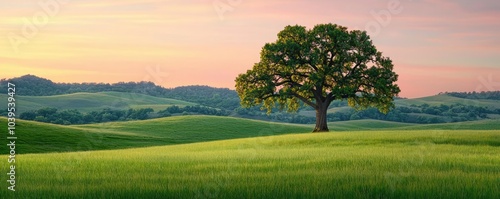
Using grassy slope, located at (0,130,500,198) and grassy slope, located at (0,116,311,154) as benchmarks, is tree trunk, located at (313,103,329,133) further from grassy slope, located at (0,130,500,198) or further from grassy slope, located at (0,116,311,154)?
grassy slope, located at (0,130,500,198)

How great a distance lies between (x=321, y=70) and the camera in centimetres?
5744

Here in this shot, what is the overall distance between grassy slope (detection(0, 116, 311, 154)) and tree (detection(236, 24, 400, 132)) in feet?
64.0

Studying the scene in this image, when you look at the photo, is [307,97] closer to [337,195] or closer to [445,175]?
[445,175]

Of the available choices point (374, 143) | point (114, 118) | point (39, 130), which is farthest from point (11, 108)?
point (114, 118)

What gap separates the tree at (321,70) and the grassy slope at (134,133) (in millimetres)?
19509

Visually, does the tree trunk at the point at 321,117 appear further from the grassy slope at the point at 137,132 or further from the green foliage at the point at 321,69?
the grassy slope at the point at 137,132

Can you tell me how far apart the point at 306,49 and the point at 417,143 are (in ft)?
76.6

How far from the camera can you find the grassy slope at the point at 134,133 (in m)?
59.4

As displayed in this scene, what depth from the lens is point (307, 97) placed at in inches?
2403

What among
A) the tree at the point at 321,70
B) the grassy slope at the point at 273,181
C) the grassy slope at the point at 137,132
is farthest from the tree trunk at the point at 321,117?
the grassy slope at the point at 273,181

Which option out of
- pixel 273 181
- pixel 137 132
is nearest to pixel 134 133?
pixel 137 132

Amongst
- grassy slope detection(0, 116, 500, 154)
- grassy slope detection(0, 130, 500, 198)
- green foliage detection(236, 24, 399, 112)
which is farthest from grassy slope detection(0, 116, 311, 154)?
grassy slope detection(0, 130, 500, 198)

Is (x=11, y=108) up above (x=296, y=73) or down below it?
below

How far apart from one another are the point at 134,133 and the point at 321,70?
37.9m
